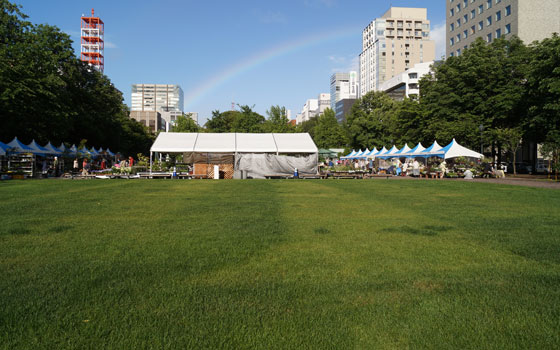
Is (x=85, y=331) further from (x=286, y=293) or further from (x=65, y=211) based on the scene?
(x=65, y=211)

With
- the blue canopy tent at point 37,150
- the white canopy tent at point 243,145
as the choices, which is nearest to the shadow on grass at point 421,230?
the white canopy tent at point 243,145

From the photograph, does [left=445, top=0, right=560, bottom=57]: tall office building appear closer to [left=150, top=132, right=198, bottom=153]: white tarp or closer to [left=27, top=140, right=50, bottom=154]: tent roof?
[left=150, top=132, right=198, bottom=153]: white tarp

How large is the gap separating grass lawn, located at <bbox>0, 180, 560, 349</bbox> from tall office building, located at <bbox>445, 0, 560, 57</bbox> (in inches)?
2007

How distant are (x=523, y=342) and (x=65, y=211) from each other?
9.37 m

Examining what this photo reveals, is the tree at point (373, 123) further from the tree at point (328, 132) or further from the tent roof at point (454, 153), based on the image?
the tent roof at point (454, 153)

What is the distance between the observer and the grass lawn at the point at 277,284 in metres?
2.89

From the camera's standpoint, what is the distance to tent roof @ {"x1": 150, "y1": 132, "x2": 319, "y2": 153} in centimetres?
3020

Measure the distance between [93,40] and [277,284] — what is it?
161422 millimetres

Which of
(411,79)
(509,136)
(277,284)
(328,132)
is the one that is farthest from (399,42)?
(277,284)

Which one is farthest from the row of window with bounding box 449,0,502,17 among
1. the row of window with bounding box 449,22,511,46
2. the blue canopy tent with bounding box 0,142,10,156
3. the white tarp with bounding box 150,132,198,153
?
the blue canopy tent with bounding box 0,142,10,156

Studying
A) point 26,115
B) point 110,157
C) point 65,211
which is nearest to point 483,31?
point 110,157

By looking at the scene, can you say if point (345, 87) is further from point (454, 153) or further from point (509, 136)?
point (454, 153)

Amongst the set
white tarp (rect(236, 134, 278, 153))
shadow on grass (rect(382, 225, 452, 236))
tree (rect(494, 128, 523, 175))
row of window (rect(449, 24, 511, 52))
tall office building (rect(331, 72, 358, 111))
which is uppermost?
tall office building (rect(331, 72, 358, 111))

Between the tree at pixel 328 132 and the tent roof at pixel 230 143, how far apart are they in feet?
133
